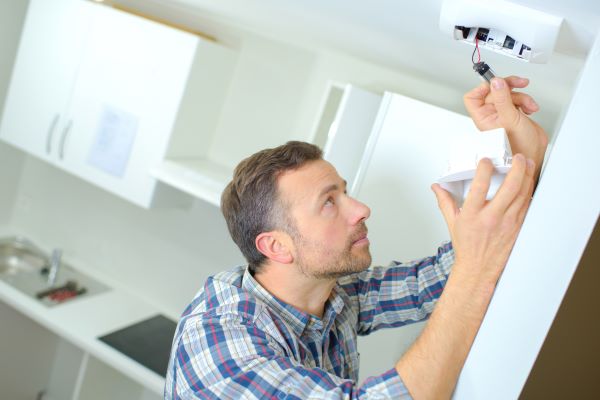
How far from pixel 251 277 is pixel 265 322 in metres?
0.19

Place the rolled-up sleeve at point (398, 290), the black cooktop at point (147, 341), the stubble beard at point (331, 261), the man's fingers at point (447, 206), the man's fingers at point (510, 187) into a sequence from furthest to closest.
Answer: the black cooktop at point (147, 341), the rolled-up sleeve at point (398, 290), the stubble beard at point (331, 261), the man's fingers at point (447, 206), the man's fingers at point (510, 187)

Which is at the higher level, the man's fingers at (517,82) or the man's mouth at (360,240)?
the man's fingers at (517,82)

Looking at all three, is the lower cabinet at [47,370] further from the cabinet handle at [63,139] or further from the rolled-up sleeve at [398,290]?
the rolled-up sleeve at [398,290]

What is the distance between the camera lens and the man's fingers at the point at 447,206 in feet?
2.71

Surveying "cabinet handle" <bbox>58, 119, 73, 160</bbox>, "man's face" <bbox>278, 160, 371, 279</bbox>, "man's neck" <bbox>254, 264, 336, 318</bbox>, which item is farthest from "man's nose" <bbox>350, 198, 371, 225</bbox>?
"cabinet handle" <bbox>58, 119, 73, 160</bbox>

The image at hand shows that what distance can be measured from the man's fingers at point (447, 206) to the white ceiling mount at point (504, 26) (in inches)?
9.6

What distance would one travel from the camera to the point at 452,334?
776 millimetres

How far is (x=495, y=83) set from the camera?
882 millimetres

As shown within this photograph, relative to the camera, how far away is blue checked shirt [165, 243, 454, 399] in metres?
0.88

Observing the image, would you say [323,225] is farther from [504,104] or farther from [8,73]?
[8,73]

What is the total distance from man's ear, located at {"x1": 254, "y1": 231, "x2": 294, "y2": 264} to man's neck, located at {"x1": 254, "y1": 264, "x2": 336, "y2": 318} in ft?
0.07

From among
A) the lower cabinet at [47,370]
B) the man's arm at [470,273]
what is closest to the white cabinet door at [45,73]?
the lower cabinet at [47,370]

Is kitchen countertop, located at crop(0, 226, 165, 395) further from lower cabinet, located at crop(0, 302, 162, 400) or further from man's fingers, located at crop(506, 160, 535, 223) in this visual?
man's fingers, located at crop(506, 160, 535, 223)

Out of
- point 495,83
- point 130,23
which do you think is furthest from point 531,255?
point 130,23
